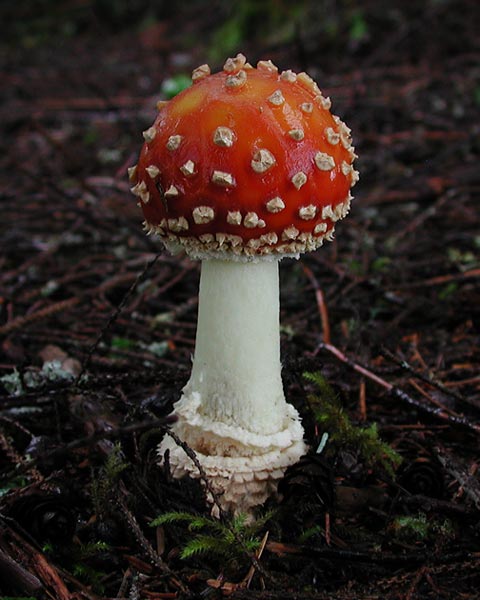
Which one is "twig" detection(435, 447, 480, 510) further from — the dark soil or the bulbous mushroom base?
the bulbous mushroom base

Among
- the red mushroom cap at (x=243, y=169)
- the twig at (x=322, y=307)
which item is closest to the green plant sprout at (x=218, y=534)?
the red mushroom cap at (x=243, y=169)

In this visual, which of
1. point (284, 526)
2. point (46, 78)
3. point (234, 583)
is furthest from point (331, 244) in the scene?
point (46, 78)

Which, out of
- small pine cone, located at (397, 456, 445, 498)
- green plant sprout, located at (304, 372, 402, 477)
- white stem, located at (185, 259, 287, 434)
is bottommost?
small pine cone, located at (397, 456, 445, 498)

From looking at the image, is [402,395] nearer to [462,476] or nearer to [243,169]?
[462,476]

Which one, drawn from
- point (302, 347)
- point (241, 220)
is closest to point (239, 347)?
point (241, 220)

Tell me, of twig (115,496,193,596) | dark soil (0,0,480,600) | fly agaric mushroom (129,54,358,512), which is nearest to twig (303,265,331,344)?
dark soil (0,0,480,600)

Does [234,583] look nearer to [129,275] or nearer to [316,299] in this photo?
[316,299]
